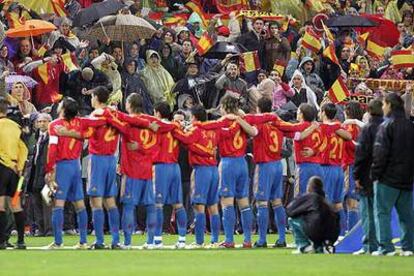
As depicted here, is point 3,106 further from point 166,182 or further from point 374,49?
point 374,49

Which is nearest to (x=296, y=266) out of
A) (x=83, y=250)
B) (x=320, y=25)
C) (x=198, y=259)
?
(x=198, y=259)

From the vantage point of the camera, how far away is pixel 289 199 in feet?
121

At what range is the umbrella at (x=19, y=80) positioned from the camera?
3541 centimetres

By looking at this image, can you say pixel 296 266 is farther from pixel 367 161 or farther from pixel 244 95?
pixel 244 95

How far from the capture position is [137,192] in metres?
30.5

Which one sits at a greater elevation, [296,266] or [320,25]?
[320,25]

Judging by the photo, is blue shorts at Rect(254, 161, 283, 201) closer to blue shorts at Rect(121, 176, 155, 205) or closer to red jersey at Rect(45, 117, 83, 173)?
blue shorts at Rect(121, 176, 155, 205)

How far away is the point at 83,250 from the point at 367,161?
485cm

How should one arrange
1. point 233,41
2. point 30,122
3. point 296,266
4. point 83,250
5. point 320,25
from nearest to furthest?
1. point 296,266
2. point 83,250
3. point 30,122
4. point 233,41
5. point 320,25

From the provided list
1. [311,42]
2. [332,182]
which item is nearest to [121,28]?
[311,42]

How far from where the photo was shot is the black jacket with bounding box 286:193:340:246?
1113 inches

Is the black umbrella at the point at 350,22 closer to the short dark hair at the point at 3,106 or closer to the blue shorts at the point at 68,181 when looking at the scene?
the blue shorts at the point at 68,181

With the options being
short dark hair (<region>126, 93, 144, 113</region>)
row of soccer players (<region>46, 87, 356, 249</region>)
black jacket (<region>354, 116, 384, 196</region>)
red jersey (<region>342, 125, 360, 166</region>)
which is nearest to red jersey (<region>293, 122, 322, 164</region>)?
row of soccer players (<region>46, 87, 356, 249</region>)

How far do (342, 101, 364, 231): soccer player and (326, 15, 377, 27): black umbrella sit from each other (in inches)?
414
